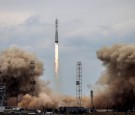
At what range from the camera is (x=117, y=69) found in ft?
447

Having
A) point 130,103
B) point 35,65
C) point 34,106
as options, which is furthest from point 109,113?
point 35,65

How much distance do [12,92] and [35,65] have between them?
12817 millimetres

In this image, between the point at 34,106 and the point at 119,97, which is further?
the point at 34,106

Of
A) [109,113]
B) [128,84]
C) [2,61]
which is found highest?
[2,61]

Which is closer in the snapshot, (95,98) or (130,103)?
(130,103)

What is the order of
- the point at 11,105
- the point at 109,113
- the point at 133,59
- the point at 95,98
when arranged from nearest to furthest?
the point at 109,113 < the point at 133,59 < the point at 95,98 < the point at 11,105

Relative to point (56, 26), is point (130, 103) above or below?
below

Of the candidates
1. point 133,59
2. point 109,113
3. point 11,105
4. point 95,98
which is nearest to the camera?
point 109,113

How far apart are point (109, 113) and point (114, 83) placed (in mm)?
26945

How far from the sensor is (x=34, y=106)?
146750 millimetres

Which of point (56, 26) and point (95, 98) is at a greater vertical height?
point (56, 26)

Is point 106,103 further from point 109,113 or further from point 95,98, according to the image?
point 109,113

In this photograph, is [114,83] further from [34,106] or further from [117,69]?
[34,106]

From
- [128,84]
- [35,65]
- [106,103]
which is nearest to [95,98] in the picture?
[106,103]
